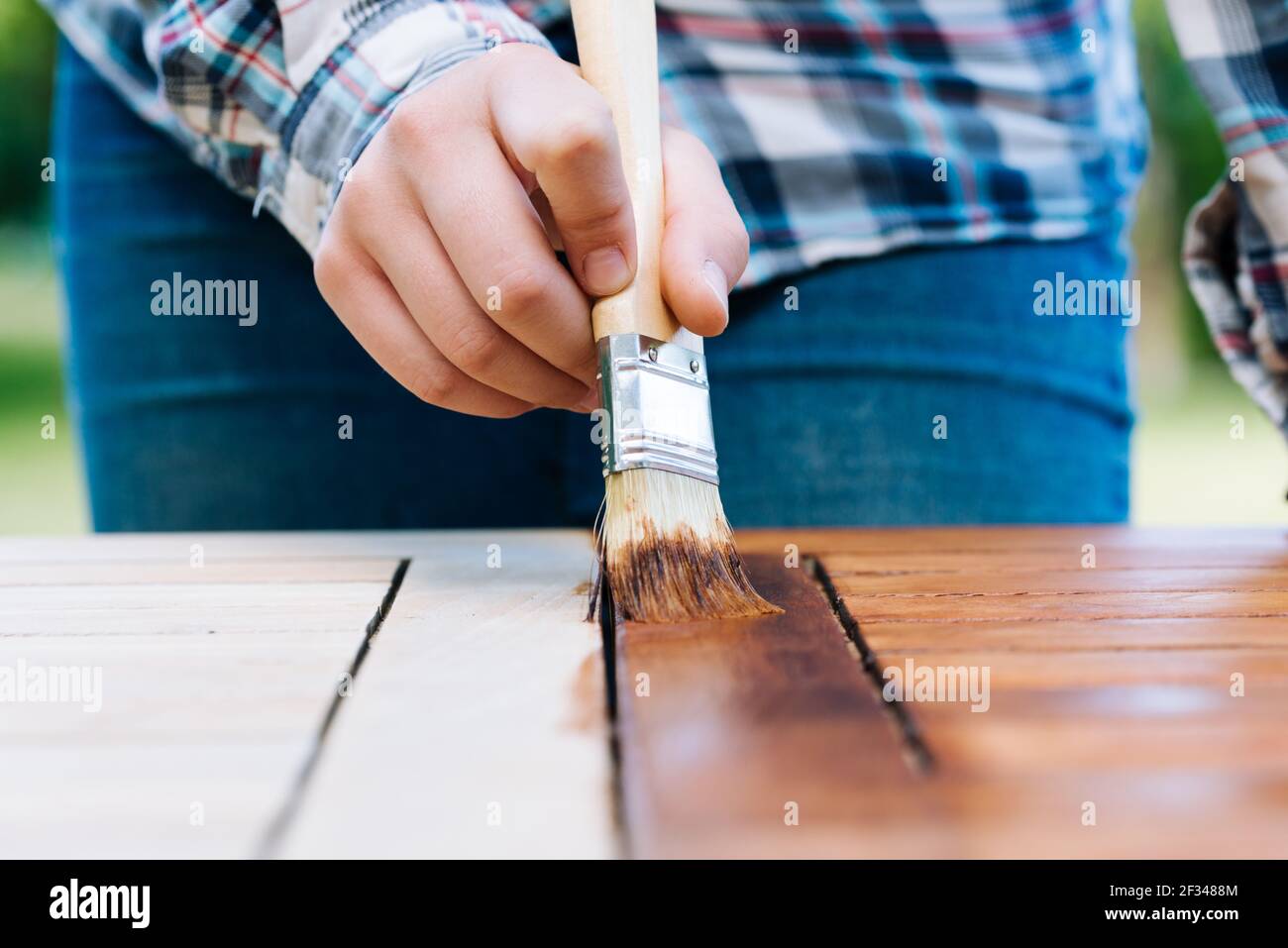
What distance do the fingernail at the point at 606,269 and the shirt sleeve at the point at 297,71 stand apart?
0.72 ft

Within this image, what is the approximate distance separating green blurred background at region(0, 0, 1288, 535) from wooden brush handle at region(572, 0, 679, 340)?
434 centimetres

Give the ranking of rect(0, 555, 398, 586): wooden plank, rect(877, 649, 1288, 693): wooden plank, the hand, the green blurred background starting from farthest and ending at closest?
the green blurred background
rect(0, 555, 398, 586): wooden plank
the hand
rect(877, 649, 1288, 693): wooden plank

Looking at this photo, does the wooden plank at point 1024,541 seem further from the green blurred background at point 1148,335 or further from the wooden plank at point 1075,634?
the green blurred background at point 1148,335

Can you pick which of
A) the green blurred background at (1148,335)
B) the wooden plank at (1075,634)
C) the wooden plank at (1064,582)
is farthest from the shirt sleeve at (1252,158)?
the green blurred background at (1148,335)

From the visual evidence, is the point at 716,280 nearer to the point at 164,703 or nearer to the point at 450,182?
the point at 450,182

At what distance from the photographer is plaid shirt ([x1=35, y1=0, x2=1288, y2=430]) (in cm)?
102

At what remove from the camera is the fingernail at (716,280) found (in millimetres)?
728

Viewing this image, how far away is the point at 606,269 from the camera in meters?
0.72

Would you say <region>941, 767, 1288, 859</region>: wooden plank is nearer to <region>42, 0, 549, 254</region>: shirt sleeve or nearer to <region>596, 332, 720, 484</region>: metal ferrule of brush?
<region>596, 332, 720, 484</region>: metal ferrule of brush

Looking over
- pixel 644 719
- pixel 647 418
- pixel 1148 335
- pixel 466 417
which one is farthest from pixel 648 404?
pixel 1148 335

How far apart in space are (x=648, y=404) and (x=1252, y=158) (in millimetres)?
690

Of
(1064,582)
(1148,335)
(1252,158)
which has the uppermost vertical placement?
(1148,335)

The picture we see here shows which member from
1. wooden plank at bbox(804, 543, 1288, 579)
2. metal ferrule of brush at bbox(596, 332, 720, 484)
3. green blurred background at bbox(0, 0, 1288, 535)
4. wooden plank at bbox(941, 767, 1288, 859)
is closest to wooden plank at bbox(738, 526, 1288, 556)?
wooden plank at bbox(804, 543, 1288, 579)

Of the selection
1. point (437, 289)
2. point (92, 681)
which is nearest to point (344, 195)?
point (437, 289)
